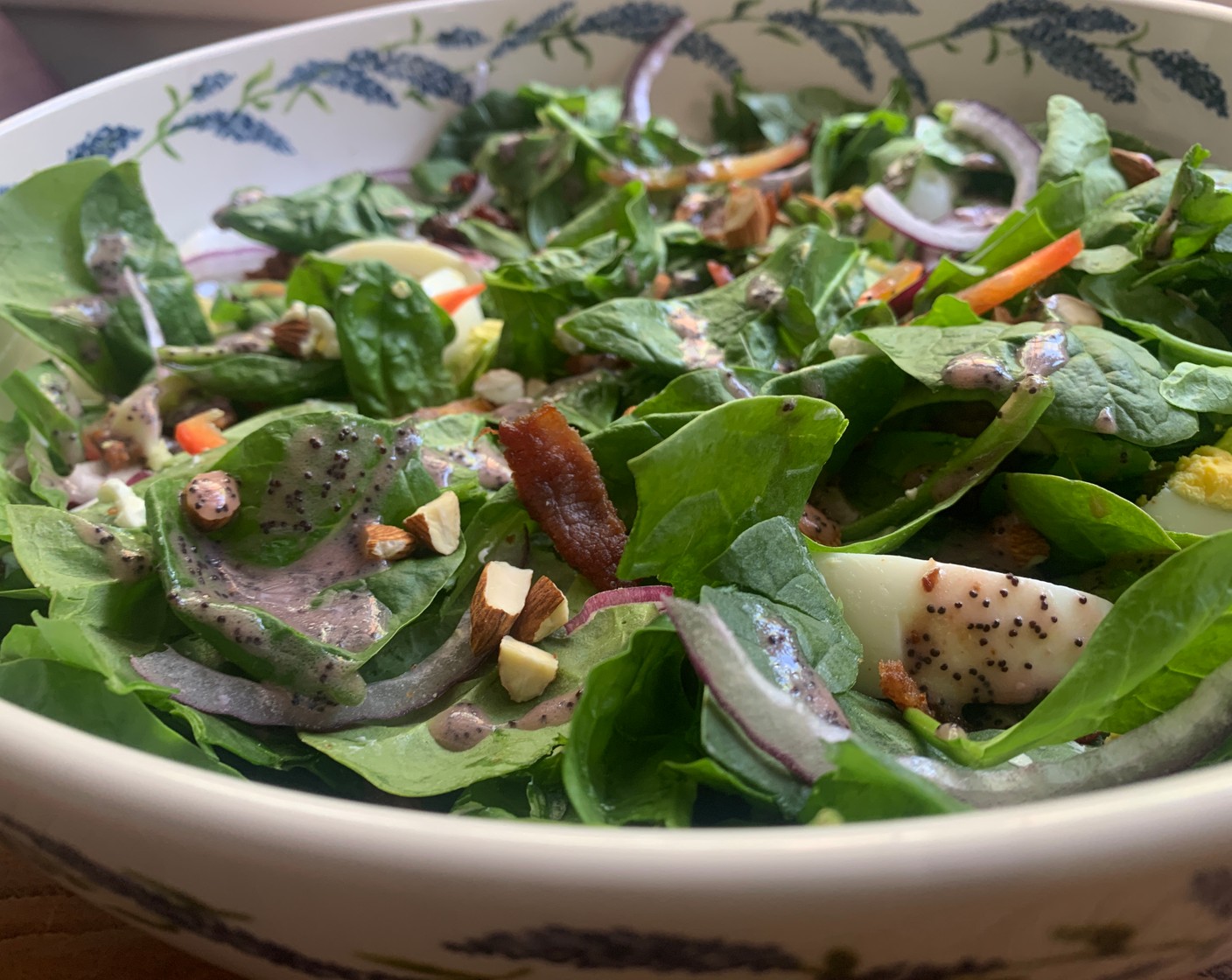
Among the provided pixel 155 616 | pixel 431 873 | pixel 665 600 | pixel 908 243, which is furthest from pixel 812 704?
pixel 908 243

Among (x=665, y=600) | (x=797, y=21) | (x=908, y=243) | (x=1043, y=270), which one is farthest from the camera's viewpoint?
(x=797, y=21)

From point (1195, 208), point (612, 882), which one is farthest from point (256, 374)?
point (1195, 208)

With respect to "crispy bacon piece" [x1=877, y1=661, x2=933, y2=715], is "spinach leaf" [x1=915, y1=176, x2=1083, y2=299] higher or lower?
higher

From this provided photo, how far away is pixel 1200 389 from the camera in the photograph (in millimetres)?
769

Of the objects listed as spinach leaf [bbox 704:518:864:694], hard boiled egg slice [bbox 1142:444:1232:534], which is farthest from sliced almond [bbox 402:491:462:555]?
hard boiled egg slice [bbox 1142:444:1232:534]

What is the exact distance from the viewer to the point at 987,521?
83 centimetres

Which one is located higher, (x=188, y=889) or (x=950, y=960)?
(x=188, y=889)

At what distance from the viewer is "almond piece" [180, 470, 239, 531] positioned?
777 millimetres

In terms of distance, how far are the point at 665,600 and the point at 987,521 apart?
0.40 m

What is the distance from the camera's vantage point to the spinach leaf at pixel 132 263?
1149 mm

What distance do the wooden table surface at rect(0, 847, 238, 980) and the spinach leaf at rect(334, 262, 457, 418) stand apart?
570 mm

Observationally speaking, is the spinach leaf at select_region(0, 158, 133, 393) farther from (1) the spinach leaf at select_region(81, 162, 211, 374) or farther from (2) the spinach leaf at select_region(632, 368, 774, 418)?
(2) the spinach leaf at select_region(632, 368, 774, 418)

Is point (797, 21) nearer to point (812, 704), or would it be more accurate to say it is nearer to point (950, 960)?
point (812, 704)

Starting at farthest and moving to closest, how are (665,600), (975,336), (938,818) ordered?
(975,336), (665,600), (938,818)
